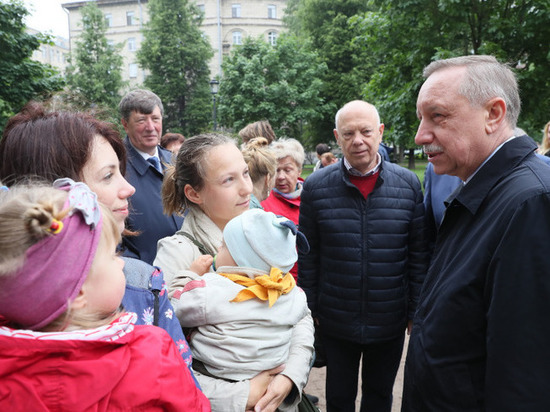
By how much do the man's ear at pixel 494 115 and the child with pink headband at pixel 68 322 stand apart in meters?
1.67

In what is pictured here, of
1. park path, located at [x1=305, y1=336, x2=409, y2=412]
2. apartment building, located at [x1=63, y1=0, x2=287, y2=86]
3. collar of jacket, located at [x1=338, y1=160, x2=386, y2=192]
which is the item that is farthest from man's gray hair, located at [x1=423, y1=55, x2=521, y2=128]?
apartment building, located at [x1=63, y1=0, x2=287, y2=86]

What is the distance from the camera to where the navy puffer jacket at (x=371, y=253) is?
3027mm

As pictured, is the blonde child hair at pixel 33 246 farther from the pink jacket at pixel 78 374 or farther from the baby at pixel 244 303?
the baby at pixel 244 303

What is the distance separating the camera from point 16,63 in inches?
441

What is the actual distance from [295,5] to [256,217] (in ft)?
143

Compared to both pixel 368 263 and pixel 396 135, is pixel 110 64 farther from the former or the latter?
pixel 368 263

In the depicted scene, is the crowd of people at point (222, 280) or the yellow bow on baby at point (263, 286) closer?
the crowd of people at point (222, 280)

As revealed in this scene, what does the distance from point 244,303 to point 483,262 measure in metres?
0.94

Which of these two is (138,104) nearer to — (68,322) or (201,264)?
(201,264)

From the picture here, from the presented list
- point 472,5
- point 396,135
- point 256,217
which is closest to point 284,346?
point 256,217


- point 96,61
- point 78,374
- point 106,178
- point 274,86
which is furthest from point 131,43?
point 78,374

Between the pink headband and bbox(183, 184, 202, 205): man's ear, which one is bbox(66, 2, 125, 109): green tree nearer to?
bbox(183, 184, 202, 205): man's ear

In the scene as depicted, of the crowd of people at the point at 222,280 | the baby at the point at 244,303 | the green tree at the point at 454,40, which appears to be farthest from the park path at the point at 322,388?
the green tree at the point at 454,40

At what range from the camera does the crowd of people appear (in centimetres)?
99
